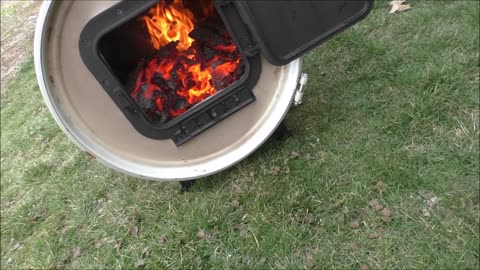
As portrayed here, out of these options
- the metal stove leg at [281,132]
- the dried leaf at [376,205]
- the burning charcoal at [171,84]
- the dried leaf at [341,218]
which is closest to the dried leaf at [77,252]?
the burning charcoal at [171,84]

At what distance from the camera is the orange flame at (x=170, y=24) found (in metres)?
2.13

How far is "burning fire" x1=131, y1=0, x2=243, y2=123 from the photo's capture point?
228cm

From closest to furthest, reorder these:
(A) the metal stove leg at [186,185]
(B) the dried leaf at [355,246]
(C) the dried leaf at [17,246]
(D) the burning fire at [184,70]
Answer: (B) the dried leaf at [355,246] < (D) the burning fire at [184,70] < (A) the metal stove leg at [186,185] < (C) the dried leaf at [17,246]

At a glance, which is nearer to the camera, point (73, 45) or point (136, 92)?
point (73, 45)

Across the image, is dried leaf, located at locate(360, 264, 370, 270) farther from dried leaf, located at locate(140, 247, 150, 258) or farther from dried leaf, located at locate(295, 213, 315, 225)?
dried leaf, located at locate(140, 247, 150, 258)

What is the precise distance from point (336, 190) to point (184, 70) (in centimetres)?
108

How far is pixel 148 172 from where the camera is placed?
233 centimetres

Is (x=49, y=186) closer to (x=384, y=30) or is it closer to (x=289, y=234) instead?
(x=289, y=234)

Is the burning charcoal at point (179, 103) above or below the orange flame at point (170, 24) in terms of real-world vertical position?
below

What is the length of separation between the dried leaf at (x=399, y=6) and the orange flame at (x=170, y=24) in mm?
1808

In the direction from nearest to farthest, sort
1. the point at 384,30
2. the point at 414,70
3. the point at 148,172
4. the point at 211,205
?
the point at 148,172
the point at 211,205
the point at 414,70
the point at 384,30

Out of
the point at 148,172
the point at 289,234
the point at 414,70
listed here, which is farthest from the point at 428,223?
the point at 148,172

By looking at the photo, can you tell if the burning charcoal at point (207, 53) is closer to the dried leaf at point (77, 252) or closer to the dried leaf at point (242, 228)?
the dried leaf at point (242, 228)

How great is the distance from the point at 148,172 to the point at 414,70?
1.80m
